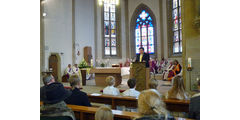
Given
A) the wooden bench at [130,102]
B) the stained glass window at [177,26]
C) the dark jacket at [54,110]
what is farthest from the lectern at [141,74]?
the stained glass window at [177,26]

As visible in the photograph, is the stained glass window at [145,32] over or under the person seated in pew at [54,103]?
over

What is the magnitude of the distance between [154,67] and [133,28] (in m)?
4.76

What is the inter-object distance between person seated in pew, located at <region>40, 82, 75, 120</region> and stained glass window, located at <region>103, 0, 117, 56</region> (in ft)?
49.1

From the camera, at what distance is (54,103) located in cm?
214

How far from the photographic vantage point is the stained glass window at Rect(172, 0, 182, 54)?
47.6 ft

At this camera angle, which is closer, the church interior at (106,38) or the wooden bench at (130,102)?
the wooden bench at (130,102)

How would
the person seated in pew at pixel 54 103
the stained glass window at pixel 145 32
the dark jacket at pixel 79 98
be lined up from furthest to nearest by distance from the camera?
1. the stained glass window at pixel 145 32
2. the dark jacket at pixel 79 98
3. the person seated in pew at pixel 54 103

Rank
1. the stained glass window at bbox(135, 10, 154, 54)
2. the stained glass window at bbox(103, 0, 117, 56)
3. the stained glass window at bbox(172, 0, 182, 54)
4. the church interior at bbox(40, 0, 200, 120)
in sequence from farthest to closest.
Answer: the stained glass window at bbox(103, 0, 117, 56)
the stained glass window at bbox(135, 10, 154, 54)
the stained glass window at bbox(172, 0, 182, 54)
the church interior at bbox(40, 0, 200, 120)

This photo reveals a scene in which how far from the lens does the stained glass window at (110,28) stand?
1722cm

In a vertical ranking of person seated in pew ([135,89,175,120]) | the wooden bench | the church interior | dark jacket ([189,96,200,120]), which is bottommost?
the wooden bench

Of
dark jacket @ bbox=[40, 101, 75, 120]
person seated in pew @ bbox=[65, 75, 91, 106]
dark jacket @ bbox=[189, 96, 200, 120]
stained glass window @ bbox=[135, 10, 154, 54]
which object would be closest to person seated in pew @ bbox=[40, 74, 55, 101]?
dark jacket @ bbox=[40, 101, 75, 120]

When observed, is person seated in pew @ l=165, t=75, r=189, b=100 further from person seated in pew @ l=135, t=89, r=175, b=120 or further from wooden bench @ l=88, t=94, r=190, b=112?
person seated in pew @ l=135, t=89, r=175, b=120

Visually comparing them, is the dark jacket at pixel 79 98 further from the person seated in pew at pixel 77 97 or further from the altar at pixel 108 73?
the altar at pixel 108 73

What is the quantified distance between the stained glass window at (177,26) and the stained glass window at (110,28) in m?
5.01
